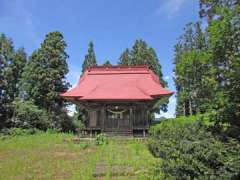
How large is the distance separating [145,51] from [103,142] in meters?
28.6

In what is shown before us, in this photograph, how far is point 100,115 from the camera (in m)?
Result: 21.9

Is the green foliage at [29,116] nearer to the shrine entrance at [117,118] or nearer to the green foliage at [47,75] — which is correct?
the green foliage at [47,75]

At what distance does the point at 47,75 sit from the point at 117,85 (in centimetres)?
919

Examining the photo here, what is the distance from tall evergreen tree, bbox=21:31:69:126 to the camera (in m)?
28.2

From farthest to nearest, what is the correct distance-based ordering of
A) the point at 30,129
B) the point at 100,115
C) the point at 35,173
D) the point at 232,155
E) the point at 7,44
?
the point at 7,44 → the point at 30,129 → the point at 100,115 → the point at 35,173 → the point at 232,155

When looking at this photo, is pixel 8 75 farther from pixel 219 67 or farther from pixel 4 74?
pixel 219 67

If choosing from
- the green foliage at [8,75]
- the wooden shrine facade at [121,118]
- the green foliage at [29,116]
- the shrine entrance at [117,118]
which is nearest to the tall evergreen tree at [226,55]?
the wooden shrine facade at [121,118]

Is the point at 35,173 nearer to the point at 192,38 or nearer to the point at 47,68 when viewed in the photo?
the point at 47,68

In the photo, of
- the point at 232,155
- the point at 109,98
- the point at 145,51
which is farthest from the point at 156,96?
the point at 145,51

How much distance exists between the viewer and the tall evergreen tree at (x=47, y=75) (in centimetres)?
2823

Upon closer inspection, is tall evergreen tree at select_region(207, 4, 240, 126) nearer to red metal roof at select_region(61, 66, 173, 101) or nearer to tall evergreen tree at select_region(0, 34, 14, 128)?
red metal roof at select_region(61, 66, 173, 101)

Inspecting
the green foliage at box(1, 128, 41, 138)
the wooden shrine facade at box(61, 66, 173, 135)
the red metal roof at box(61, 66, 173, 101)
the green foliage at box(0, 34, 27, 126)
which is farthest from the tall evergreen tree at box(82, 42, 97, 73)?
the wooden shrine facade at box(61, 66, 173, 135)

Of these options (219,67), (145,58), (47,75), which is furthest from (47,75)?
(219,67)

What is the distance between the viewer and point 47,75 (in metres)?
28.3
